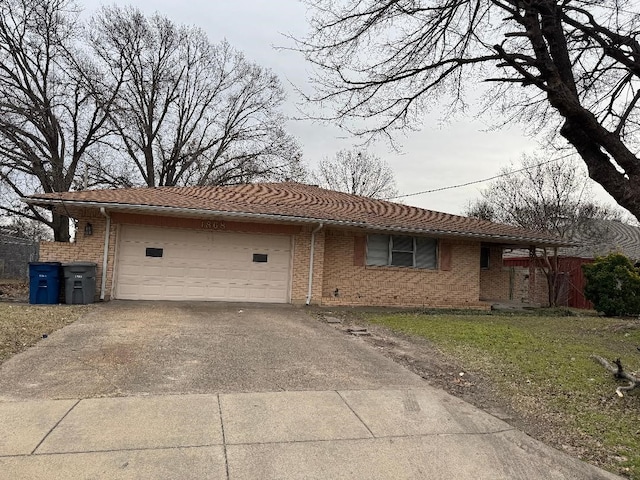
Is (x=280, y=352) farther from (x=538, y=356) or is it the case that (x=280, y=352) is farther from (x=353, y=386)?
(x=538, y=356)

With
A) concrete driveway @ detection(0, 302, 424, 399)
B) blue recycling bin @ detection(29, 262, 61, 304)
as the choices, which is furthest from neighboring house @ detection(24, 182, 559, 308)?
concrete driveway @ detection(0, 302, 424, 399)

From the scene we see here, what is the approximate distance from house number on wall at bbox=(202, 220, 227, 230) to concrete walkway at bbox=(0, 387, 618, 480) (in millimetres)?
8367

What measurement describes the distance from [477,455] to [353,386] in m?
1.82

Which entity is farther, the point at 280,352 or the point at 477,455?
the point at 280,352

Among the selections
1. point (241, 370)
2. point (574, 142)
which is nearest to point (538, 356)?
point (574, 142)

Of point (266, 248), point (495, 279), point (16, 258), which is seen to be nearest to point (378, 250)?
point (266, 248)

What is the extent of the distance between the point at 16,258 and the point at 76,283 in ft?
46.4

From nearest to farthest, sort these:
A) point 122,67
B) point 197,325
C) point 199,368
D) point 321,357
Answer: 1. point 199,368
2. point 321,357
3. point 197,325
4. point 122,67

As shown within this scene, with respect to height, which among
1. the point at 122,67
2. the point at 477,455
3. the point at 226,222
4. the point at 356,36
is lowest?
→ the point at 477,455

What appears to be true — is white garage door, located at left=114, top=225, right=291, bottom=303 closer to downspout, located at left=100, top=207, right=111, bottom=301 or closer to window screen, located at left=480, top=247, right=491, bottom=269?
downspout, located at left=100, top=207, right=111, bottom=301

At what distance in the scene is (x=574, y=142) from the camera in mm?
6160

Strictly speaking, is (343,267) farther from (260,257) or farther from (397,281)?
(260,257)

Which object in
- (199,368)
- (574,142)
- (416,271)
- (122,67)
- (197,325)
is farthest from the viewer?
(122,67)

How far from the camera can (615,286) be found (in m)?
15.5
